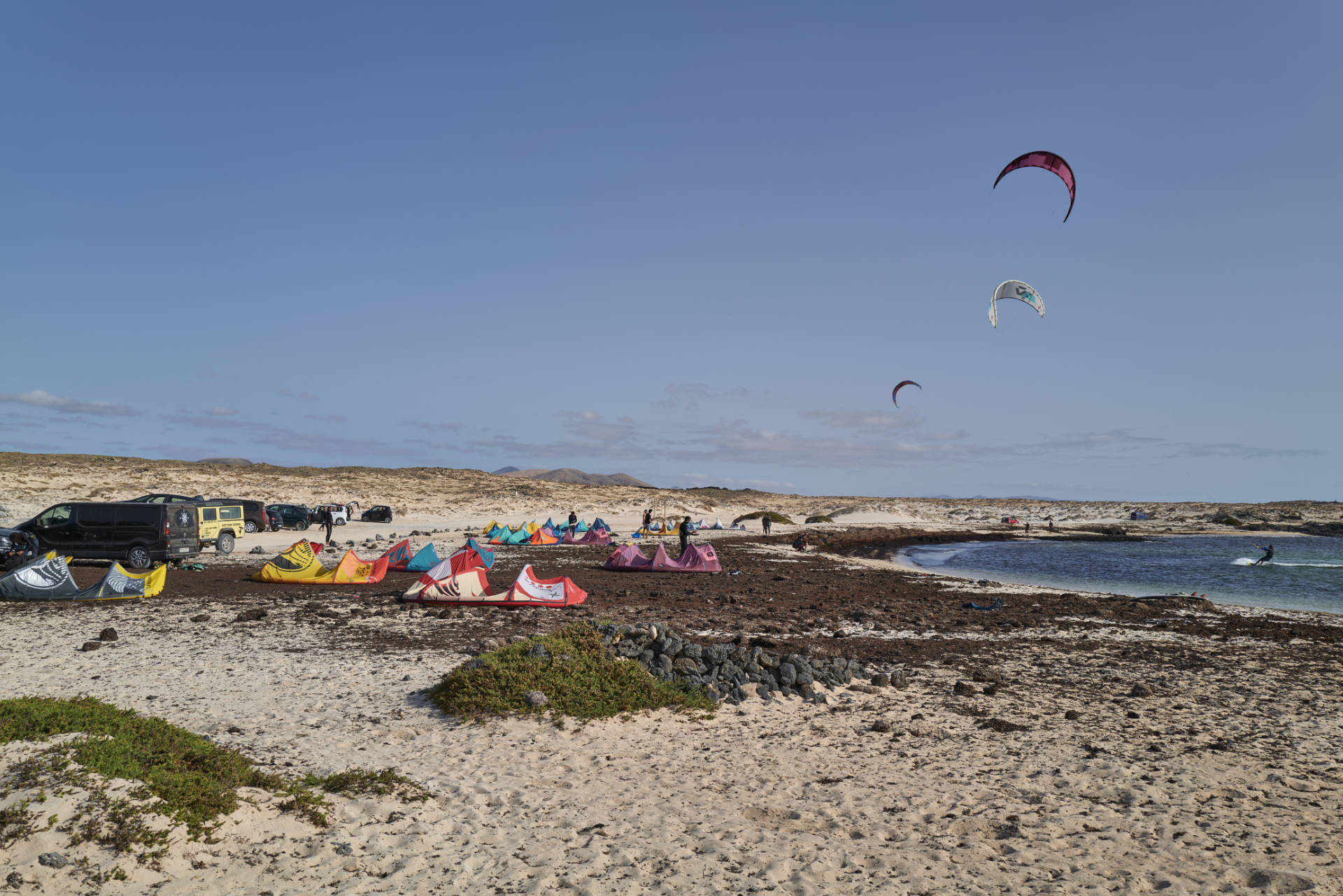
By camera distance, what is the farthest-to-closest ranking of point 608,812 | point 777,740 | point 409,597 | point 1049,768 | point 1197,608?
point 1197,608
point 409,597
point 777,740
point 1049,768
point 608,812

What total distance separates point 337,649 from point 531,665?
4536 millimetres

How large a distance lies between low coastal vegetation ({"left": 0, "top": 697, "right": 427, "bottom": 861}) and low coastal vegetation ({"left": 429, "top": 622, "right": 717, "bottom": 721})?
1.95 metres

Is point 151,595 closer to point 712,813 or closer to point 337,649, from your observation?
point 337,649

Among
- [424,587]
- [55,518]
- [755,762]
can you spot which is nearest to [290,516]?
[55,518]

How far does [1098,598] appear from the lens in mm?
22703

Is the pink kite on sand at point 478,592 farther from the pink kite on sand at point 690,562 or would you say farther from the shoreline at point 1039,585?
the shoreline at point 1039,585

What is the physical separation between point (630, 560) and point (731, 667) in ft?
51.7

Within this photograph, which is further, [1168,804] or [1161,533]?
[1161,533]

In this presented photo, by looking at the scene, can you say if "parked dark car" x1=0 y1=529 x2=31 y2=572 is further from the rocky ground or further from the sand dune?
the sand dune

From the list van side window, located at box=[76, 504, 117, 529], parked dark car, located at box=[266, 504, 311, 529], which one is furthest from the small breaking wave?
parked dark car, located at box=[266, 504, 311, 529]

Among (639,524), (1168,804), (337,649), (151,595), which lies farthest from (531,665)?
(639,524)

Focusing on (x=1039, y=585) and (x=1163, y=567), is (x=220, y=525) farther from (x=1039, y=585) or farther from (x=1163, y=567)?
(x=1163, y=567)

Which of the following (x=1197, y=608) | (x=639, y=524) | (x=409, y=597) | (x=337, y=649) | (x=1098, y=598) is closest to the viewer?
(x=337, y=649)

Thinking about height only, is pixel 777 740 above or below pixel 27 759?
below
